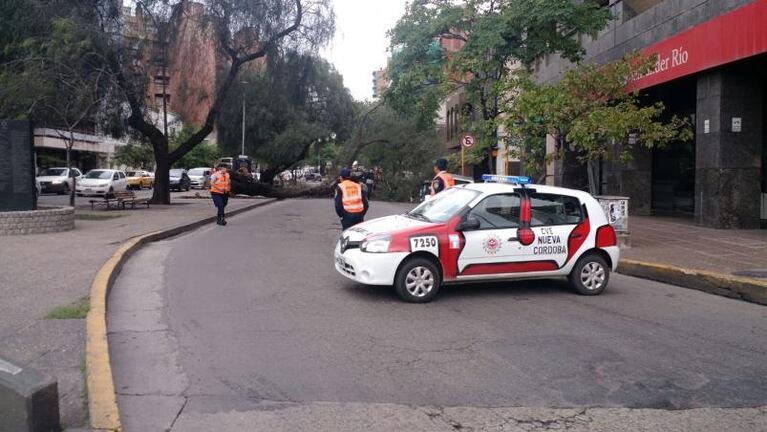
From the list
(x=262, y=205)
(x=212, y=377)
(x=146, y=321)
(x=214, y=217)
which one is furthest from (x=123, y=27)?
(x=212, y=377)

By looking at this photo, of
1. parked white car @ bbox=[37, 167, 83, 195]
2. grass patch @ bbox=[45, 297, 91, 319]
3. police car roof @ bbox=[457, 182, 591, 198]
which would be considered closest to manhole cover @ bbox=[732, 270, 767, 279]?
police car roof @ bbox=[457, 182, 591, 198]

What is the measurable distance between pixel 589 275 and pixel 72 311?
20.8 ft

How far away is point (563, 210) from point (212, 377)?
5.42 metres

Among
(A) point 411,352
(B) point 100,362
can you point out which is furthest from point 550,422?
(B) point 100,362

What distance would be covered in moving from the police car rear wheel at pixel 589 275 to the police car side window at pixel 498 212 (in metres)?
1.13

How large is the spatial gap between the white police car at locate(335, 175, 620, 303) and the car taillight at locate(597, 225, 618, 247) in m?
0.01

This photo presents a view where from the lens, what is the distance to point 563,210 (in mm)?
9031

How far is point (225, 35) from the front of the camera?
23.2 metres

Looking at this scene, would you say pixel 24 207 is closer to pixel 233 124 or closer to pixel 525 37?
pixel 525 37

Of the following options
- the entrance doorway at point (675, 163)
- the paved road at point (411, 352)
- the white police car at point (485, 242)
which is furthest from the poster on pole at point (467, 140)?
the white police car at point (485, 242)

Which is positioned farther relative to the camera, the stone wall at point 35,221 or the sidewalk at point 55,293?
the stone wall at point 35,221

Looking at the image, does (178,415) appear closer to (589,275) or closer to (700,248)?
(589,275)

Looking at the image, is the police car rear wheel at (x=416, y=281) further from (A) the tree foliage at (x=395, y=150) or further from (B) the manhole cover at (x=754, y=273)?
(A) the tree foliage at (x=395, y=150)

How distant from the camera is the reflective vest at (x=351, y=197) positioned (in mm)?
11570
